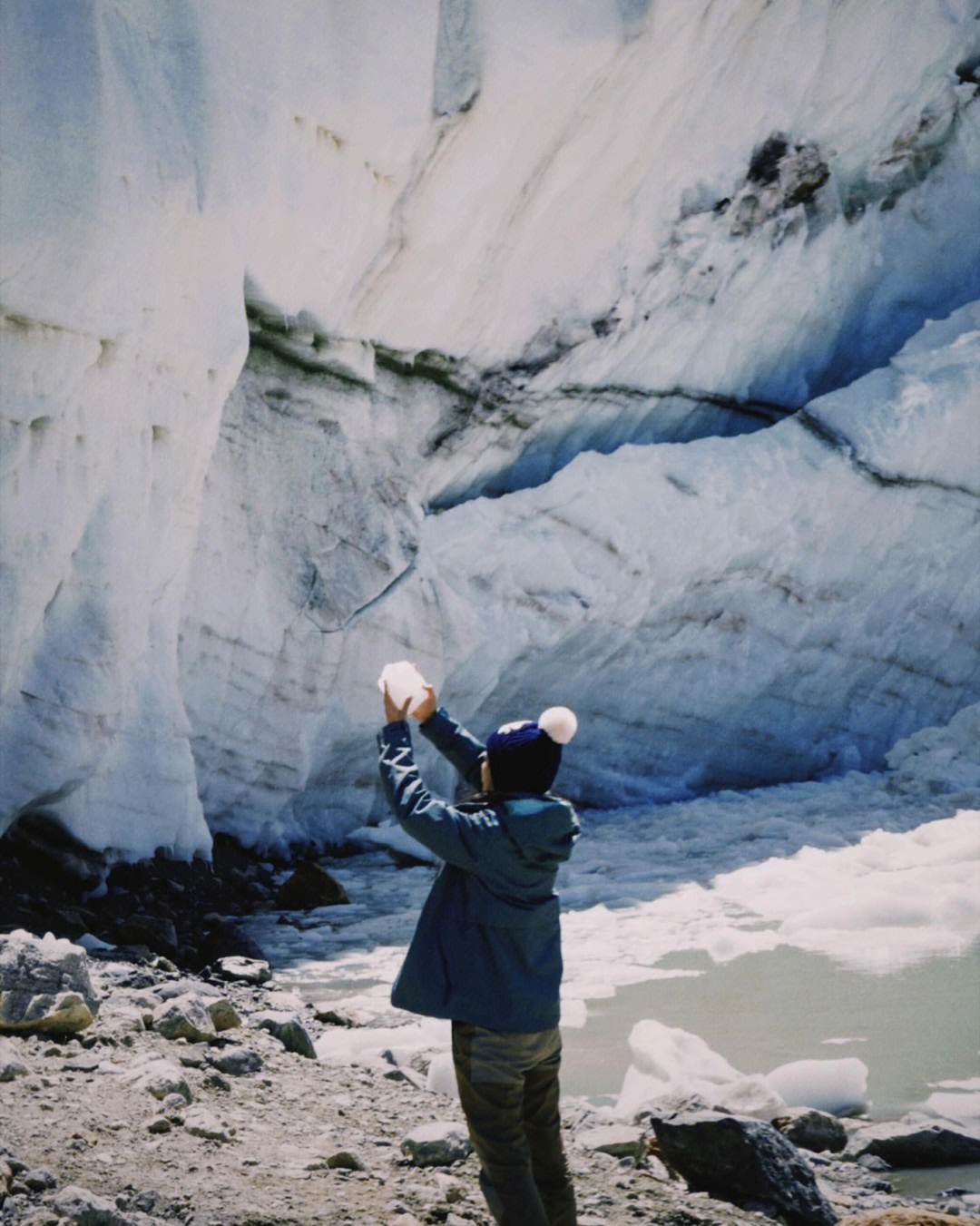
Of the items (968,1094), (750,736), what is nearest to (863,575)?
(750,736)

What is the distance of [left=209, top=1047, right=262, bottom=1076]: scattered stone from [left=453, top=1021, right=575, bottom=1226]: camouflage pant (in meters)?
1.12

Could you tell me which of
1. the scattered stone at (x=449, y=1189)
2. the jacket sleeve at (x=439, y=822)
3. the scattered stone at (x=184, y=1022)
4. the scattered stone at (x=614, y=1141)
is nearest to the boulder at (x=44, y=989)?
the scattered stone at (x=184, y=1022)

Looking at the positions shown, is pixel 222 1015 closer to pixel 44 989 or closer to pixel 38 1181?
pixel 44 989

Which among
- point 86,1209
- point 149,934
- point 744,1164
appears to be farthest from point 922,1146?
point 149,934

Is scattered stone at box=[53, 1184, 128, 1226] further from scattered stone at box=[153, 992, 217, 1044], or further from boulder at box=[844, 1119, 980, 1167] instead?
boulder at box=[844, 1119, 980, 1167]

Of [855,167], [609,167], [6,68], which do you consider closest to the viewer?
[6,68]

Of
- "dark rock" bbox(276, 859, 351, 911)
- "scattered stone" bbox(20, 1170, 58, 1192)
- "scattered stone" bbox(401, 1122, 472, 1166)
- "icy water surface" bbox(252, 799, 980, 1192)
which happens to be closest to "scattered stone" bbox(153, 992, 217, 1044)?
"icy water surface" bbox(252, 799, 980, 1192)

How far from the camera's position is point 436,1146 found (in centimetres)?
271

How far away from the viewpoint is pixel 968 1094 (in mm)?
3365

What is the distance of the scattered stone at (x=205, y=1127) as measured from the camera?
269 centimetres

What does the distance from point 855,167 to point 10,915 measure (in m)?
6.80

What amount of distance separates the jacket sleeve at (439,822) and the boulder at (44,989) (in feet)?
4.46

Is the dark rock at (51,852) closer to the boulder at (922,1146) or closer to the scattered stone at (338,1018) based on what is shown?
the scattered stone at (338,1018)

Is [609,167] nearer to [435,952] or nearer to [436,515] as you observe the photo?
[436,515]
